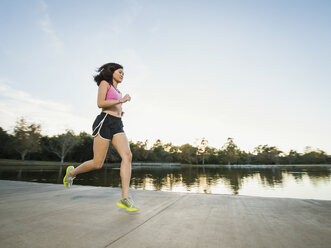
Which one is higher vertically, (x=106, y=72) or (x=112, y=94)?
(x=106, y=72)

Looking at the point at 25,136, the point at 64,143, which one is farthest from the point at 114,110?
the point at 64,143

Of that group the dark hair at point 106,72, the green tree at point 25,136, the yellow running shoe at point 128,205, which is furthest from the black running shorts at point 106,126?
the green tree at point 25,136

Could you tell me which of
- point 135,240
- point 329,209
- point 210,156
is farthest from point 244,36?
point 210,156

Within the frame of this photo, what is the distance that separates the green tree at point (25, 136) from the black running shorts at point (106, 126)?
3768 cm

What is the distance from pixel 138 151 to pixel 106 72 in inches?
2206

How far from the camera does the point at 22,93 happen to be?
24781 millimetres

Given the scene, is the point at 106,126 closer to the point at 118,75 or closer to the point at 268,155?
the point at 118,75

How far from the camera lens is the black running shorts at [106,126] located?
6.57 feet

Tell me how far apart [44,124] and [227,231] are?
41.0 metres

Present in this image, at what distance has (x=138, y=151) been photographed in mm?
57062

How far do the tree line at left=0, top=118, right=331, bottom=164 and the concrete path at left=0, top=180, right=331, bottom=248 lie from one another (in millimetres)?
37909

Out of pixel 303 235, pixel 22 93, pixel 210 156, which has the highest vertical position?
pixel 22 93

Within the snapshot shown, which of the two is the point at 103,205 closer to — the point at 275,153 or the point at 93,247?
the point at 93,247

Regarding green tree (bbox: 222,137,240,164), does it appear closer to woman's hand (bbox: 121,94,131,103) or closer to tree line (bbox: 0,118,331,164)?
tree line (bbox: 0,118,331,164)
